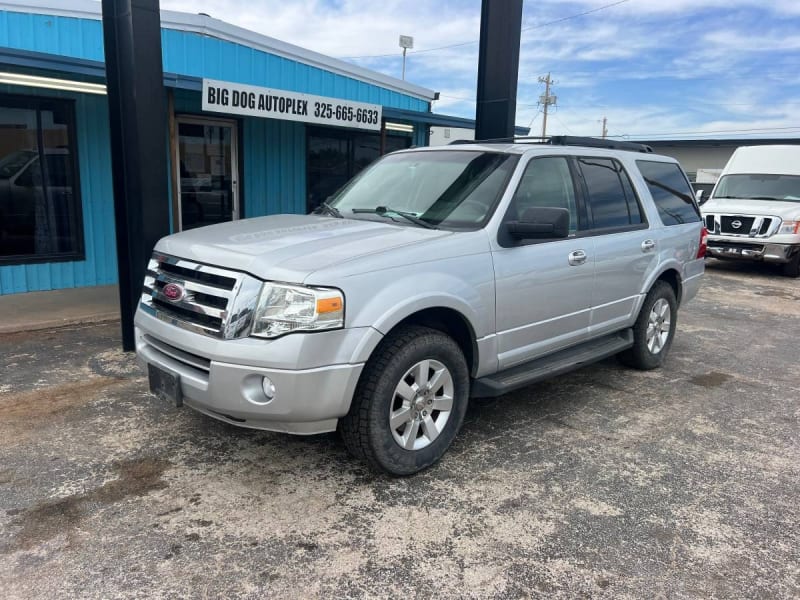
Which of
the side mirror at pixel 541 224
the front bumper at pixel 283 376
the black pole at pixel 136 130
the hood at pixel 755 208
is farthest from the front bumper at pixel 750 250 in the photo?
the front bumper at pixel 283 376

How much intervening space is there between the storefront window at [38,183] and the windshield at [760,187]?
495 inches

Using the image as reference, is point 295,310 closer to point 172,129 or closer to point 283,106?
point 172,129

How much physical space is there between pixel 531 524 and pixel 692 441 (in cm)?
173

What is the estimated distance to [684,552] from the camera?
9.77 feet

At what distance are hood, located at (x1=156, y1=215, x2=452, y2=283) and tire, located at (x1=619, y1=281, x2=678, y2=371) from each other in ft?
8.53

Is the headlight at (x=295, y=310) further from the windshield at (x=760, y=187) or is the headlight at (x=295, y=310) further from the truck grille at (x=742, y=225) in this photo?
the windshield at (x=760, y=187)

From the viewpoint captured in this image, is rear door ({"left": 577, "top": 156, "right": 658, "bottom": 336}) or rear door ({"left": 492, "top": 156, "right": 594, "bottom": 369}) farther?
rear door ({"left": 577, "top": 156, "right": 658, "bottom": 336})

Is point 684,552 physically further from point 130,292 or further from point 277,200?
point 277,200

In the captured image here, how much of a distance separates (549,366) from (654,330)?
1.86 metres

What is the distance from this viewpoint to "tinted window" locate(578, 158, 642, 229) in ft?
15.6

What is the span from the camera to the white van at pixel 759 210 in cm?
1179

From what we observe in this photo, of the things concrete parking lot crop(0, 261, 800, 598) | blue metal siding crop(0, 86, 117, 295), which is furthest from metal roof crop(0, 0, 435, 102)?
concrete parking lot crop(0, 261, 800, 598)

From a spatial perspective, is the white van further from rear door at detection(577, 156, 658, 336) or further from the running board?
the running board

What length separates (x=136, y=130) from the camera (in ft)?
17.3
